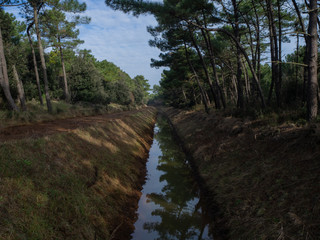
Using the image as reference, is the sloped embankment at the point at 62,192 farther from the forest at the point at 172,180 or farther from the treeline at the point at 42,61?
the treeline at the point at 42,61

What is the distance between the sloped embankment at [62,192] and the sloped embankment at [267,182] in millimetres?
3059

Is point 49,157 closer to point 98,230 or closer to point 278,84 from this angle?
point 98,230

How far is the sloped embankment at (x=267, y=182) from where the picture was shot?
4.36m

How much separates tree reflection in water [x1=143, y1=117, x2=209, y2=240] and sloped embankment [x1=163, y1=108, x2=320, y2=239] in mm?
648

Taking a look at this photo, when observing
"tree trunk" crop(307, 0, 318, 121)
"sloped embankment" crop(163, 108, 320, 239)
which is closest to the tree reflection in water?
"sloped embankment" crop(163, 108, 320, 239)

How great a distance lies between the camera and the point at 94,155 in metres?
8.27

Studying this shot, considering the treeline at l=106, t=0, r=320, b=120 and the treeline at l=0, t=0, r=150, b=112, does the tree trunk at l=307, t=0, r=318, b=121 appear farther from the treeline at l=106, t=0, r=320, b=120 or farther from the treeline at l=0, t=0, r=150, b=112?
the treeline at l=0, t=0, r=150, b=112

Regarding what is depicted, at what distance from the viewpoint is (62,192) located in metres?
5.05

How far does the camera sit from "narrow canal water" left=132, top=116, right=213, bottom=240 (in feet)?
20.4

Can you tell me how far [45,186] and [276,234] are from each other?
5.14 m

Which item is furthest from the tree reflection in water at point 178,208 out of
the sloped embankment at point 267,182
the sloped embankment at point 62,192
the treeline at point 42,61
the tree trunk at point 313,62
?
the treeline at point 42,61

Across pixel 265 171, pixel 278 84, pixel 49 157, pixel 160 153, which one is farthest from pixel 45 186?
pixel 278 84

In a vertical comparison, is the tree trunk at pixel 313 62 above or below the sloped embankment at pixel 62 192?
above

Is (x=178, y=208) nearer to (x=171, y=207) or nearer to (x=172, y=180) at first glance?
(x=171, y=207)
